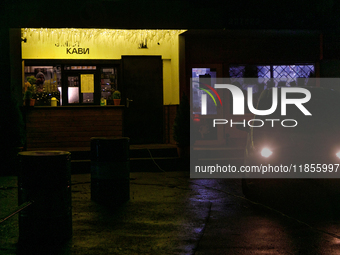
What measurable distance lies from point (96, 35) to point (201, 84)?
387 centimetres

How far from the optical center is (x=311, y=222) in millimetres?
5512

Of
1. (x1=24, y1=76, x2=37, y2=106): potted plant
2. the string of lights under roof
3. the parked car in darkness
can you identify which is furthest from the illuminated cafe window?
the parked car in darkness

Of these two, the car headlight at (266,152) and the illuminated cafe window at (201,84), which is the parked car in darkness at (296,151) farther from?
the illuminated cafe window at (201,84)

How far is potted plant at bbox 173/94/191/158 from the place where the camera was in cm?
1123

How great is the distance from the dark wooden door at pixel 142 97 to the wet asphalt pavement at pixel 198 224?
5333 mm

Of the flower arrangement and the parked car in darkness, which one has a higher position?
the flower arrangement

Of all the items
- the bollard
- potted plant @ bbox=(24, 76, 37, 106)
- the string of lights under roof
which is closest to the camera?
the bollard

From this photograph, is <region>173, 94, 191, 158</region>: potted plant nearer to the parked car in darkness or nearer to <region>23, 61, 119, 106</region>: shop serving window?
<region>23, 61, 119, 106</region>: shop serving window

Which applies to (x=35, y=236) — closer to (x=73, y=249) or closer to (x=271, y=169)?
(x=73, y=249)

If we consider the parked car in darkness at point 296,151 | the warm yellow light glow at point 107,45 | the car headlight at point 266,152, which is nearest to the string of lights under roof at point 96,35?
the warm yellow light glow at point 107,45

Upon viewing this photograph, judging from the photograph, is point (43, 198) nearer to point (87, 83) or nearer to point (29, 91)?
point (29, 91)

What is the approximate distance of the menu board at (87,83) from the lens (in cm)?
1327

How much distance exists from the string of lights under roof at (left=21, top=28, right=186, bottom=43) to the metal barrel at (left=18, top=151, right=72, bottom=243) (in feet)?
28.6

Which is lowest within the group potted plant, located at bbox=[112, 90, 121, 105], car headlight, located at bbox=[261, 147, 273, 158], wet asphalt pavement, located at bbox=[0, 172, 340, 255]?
wet asphalt pavement, located at bbox=[0, 172, 340, 255]
